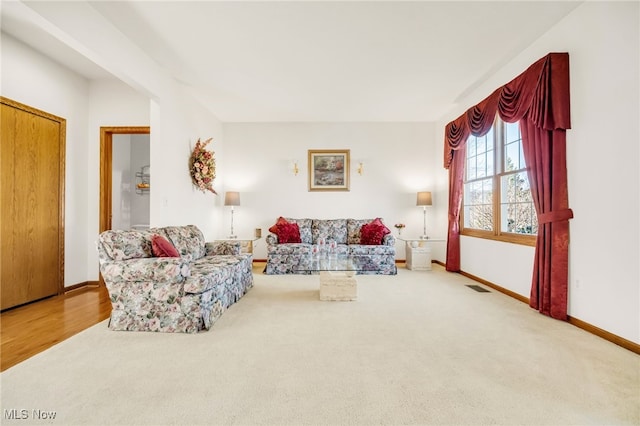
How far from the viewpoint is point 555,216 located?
2.79 metres

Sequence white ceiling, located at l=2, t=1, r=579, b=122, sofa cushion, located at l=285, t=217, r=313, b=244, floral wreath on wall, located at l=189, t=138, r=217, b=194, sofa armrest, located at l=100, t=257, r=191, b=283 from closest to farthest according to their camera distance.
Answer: sofa armrest, located at l=100, t=257, r=191, b=283
white ceiling, located at l=2, t=1, r=579, b=122
floral wreath on wall, located at l=189, t=138, r=217, b=194
sofa cushion, located at l=285, t=217, r=313, b=244

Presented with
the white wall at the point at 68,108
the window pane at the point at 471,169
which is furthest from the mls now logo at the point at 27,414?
the window pane at the point at 471,169

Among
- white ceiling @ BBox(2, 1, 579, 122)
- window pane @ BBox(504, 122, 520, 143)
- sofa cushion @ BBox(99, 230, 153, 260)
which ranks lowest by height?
sofa cushion @ BBox(99, 230, 153, 260)

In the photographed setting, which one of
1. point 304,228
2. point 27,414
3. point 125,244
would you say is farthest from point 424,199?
point 27,414

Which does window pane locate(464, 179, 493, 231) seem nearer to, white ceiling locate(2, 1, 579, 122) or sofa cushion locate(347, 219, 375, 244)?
white ceiling locate(2, 1, 579, 122)

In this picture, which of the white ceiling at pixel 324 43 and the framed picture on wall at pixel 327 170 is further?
the framed picture on wall at pixel 327 170

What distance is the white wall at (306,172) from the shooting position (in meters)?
5.95

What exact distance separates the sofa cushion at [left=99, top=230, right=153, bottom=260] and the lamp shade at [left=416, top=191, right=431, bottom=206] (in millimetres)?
4511

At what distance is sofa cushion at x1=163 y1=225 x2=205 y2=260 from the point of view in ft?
10.9

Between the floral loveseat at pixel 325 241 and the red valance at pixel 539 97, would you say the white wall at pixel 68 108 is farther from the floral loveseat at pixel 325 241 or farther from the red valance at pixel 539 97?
the red valance at pixel 539 97

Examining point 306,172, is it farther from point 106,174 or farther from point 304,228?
point 106,174

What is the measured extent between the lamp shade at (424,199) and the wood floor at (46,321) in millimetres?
4994

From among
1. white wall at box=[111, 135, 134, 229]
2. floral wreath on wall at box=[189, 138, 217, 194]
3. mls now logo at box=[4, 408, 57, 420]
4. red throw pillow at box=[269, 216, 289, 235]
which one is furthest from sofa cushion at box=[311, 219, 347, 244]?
mls now logo at box=[4, 408, 57, 420]

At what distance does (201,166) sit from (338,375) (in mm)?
3855
